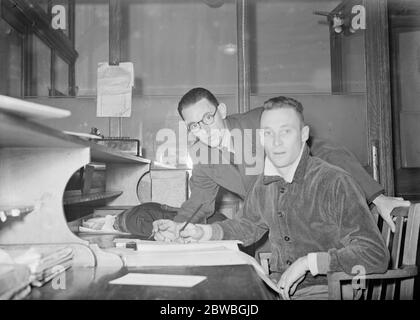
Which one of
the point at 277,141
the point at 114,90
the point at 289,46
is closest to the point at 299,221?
the point at 277,141

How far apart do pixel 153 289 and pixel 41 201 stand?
32 cm

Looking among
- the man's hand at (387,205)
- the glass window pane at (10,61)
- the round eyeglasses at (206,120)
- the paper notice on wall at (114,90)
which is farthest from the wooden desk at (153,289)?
the glass window pane at (10,61)

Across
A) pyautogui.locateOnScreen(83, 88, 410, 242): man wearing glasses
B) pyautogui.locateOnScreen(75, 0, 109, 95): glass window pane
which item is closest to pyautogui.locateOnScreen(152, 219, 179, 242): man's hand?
pyautogui.locateOnScreen(83, 88, 410, 242): man wearing glasses

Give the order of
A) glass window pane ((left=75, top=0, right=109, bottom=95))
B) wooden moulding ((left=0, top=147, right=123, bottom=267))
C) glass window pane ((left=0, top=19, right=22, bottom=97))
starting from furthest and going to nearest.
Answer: glass window pane ((left=75, top=0, right=109, bottom=95)) → glass window pane ((left=0, top=19, right=22, bottom=97)) → wooden moulding ((left=0, top=147, right=123, bottom=267))

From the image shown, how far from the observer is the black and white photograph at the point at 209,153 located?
821mm

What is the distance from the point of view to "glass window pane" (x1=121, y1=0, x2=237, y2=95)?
227 cm

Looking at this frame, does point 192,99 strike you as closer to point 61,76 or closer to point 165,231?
point 165,231

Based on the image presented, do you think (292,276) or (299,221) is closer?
(292,276)

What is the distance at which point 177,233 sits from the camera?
1241 mm

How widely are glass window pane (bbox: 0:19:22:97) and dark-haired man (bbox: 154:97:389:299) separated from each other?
1195mm

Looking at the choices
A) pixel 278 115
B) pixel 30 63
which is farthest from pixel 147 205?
pixel 30 63

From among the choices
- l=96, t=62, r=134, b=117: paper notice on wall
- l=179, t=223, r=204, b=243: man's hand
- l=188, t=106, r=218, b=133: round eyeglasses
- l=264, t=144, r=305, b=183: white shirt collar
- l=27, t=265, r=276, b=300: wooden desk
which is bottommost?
l=27, t=265, r=276, b=300: wooden desk

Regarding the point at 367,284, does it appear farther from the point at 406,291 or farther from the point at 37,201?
the point at 37,201

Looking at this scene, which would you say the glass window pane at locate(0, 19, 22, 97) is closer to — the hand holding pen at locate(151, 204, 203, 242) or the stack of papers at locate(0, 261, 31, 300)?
the hand holding pen at locate(151, 204, 203, 242)
